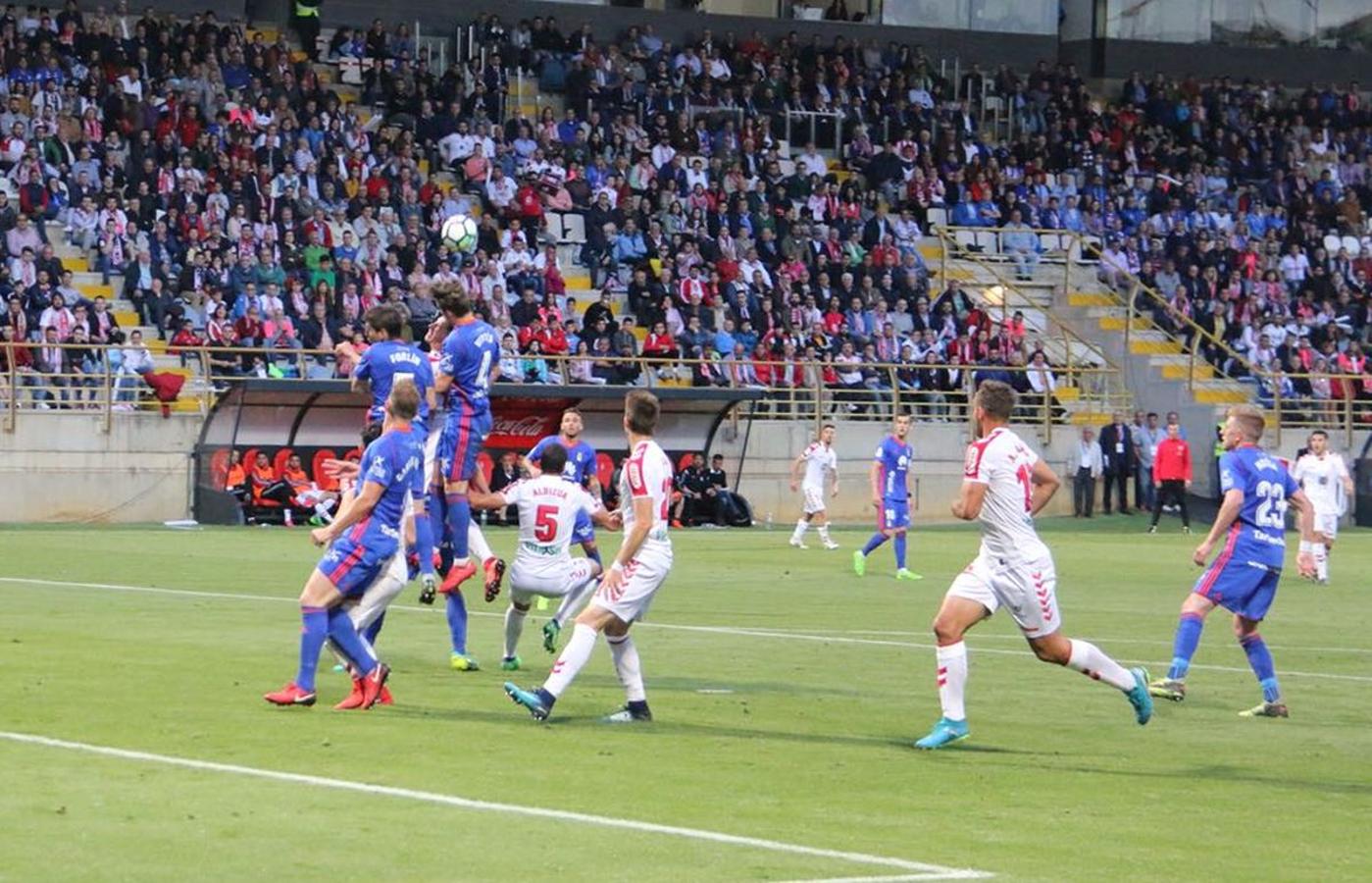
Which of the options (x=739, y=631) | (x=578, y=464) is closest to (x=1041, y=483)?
(x=739, y=631)

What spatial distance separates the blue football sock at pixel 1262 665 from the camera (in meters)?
15.5

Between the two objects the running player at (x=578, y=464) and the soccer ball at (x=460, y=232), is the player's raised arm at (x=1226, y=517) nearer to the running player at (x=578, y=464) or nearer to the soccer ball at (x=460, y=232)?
the running player at (x=578, y=464)

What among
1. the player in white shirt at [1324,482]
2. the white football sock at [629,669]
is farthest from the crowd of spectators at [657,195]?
the white football sock at [629,669]

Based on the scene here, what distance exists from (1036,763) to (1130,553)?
23.7m

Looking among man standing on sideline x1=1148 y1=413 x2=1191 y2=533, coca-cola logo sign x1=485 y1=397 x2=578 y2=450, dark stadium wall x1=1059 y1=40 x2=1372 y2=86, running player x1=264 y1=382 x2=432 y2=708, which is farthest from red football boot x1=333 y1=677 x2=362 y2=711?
dark stadium wall x1=1059 y1=40 x2=1372 y2=86

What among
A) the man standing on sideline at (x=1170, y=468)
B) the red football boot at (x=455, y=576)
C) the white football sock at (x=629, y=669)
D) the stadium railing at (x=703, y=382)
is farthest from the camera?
the man standing on sideline at (x=1170, y=468)

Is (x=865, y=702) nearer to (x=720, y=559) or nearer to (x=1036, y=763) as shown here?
(x=1036, y=763)

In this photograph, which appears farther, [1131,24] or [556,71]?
[1131,24]

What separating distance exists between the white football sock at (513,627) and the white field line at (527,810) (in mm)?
4675

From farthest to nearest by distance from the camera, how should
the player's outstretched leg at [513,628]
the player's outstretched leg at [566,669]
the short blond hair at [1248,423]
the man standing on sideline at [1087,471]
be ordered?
the man standing on sideline at [1087,471] → the player's outstretched leg at [513,628] → the short blond hair at [1248,423] → the player's outstretched leg at [566,669]

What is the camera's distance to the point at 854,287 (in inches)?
1933

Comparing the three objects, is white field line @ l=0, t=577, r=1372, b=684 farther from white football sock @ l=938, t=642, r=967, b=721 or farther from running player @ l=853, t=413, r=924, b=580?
running player @ l=853, t=413, r=924, b=580

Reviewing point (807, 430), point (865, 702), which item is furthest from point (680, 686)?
point (807, 430)

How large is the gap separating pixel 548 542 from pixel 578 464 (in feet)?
16.2
